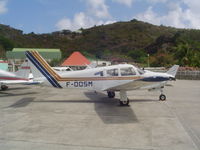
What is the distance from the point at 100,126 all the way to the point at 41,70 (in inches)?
230

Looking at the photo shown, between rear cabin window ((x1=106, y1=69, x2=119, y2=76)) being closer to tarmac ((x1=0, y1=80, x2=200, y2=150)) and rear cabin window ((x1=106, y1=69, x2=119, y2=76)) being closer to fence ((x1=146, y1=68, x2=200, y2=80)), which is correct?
tarmac ((x1=0, y1=80, x2=200, y2=150))

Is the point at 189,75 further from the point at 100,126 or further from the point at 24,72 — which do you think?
the point at 100,126

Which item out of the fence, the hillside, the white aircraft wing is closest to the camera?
the white aircraft wing

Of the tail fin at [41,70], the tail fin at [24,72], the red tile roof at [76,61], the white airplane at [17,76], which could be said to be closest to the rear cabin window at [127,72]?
the tail fin at [41,70]

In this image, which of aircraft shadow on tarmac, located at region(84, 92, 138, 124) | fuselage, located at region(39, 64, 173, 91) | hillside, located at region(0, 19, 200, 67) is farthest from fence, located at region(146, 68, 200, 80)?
hillside, located at region(0, 19, 200, 67)

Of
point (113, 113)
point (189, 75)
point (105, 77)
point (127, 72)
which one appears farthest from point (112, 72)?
A: point (189, 75)

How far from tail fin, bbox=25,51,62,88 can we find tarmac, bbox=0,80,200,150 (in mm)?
1239

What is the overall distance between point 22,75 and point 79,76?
6.27 m

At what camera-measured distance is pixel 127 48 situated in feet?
404

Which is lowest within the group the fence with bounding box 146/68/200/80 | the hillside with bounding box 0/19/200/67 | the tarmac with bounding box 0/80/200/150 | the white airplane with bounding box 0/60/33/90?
the tarmac with bounding box 0/80/200/150

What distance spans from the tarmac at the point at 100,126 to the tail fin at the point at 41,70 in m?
1.24

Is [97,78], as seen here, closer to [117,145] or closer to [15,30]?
[117,145]

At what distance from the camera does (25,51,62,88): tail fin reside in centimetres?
1238

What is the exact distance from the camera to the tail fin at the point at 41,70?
487 inches
